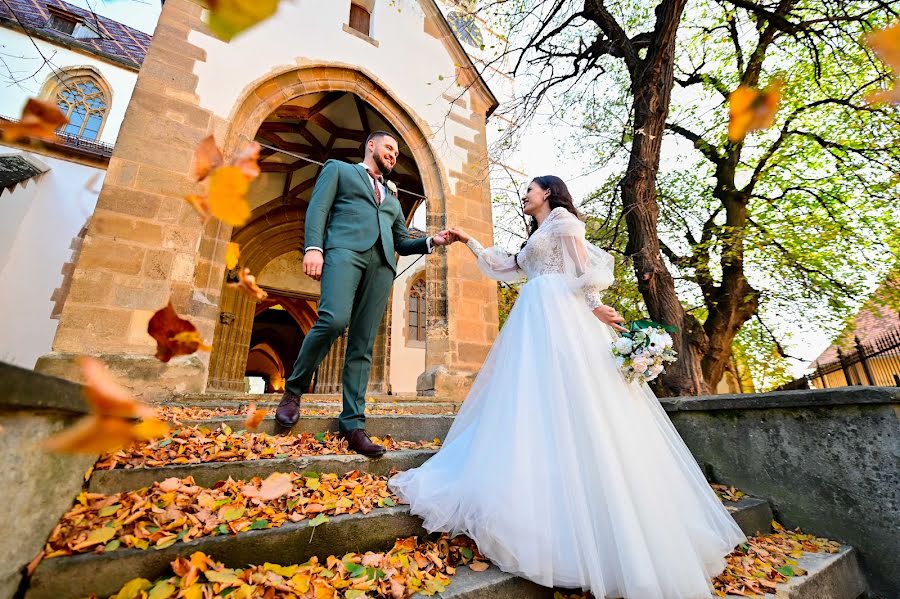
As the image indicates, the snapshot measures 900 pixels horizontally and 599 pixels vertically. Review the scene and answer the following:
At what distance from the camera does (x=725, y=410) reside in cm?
261

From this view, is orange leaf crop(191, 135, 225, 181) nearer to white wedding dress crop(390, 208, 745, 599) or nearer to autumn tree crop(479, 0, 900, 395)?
white wedding dress crop(390, 208, 745, 599)

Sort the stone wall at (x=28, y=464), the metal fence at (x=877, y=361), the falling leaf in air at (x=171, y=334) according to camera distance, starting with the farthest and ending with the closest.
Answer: the metal fence at (x=877, y=361), the stone wall at (x=28, y=464), the falling leaf in air at (x=171, y=334)

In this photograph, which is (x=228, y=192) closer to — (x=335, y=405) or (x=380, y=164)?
(x=380, y=164)

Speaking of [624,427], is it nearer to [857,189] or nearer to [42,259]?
[857,189]

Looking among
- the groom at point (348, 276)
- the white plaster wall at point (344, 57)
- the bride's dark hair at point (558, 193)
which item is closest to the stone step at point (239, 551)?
the groom at point (348, 276)

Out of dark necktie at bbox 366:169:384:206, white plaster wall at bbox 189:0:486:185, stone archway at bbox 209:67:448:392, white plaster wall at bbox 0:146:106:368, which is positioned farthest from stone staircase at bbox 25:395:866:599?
white plaster wall at bbox 0:146:106:368

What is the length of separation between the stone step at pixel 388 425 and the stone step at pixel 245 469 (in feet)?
1.52

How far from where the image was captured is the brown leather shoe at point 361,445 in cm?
211

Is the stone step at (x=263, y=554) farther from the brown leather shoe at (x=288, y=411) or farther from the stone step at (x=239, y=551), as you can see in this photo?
the brown leather shoe at (x=288, y=411)

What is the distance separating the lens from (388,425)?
2760 millimetres

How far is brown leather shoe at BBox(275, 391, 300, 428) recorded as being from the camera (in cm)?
228

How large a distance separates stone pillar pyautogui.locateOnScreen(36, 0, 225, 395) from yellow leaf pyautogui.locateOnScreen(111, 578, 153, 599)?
2363 millimetres

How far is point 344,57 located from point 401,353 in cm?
596

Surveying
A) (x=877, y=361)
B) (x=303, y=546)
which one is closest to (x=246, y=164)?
(x=303, y=546)
